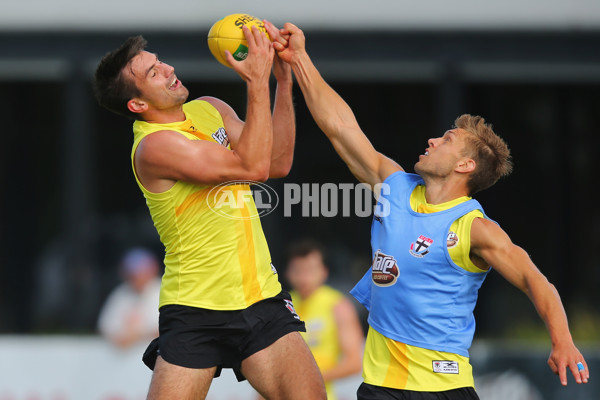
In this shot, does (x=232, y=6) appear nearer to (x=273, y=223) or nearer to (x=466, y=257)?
(x=273, y=223)

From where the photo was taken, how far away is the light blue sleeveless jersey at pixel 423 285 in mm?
4254

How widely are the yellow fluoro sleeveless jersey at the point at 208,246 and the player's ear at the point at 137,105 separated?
9 centimetres

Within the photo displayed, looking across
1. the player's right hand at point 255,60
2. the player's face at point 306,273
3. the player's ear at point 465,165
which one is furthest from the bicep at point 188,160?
the player's face at point 306,273

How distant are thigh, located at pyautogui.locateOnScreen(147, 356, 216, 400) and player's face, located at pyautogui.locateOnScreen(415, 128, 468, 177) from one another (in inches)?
57.5

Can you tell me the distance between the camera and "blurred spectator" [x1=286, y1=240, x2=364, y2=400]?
6.63 meters

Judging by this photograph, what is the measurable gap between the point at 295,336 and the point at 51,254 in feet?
29.2

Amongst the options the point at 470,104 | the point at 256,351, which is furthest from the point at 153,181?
the point at 470,104

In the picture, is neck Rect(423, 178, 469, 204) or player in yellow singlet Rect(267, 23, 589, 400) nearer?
player in yellow singlet Rect(267, 23, 589, 400)

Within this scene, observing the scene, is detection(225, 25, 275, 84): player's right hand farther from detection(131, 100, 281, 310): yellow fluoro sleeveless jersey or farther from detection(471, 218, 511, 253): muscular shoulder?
detection(471, 218, 511, 253): muscular shoulder

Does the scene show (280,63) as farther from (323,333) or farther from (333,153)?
(333,153)

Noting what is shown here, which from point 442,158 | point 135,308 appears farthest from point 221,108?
point 135,308

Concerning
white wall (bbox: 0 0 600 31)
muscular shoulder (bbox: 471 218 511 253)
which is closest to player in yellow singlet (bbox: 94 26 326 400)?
muscular shoulder (bbox: 471 218 511 253)

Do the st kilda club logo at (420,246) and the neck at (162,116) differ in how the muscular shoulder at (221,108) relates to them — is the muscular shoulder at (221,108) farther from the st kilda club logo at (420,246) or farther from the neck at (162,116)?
the st kilda club logo at (420,246)

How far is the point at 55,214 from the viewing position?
12.7m
